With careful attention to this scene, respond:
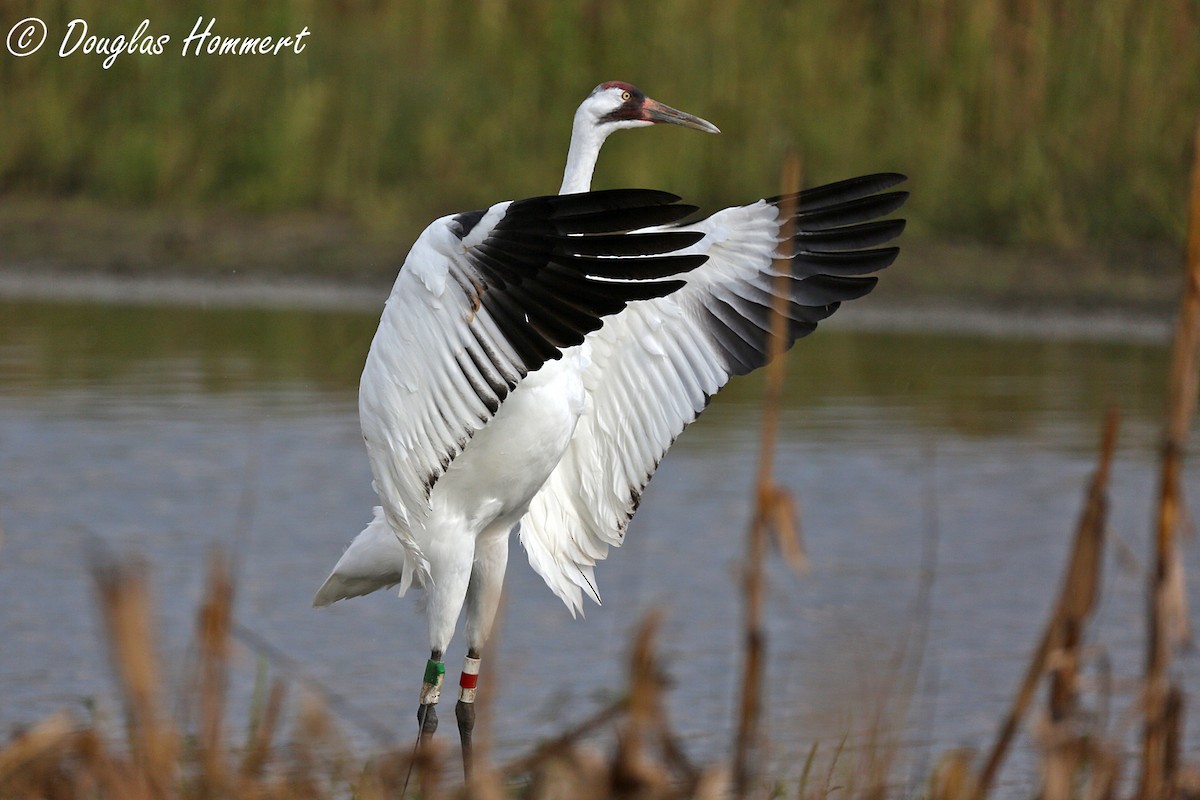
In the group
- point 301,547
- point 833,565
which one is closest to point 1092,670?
point 833,565

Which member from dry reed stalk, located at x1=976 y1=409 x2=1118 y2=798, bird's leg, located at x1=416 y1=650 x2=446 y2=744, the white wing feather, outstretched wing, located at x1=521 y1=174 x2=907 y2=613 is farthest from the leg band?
dry reed stalk, located at x1=976 y1=409 x2=1118 y2=798

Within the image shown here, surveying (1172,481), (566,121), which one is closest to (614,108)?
(1172,481)

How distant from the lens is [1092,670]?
229 inches

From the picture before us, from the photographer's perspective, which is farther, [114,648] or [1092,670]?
[1092,670]

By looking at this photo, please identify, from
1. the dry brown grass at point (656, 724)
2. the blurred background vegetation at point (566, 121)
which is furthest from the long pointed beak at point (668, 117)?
the blurred background vegetation at point (566, 121)

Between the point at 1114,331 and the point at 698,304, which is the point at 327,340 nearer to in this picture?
the point at 1114,331

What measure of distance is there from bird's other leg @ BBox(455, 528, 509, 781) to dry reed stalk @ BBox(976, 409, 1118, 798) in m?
2.68

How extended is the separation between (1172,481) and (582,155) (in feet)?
9.09

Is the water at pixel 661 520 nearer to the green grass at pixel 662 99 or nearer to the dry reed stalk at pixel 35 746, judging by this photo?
the dry reed stalk at pixel 35 746

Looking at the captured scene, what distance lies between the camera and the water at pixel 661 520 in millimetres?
5312

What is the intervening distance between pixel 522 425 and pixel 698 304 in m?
0.69

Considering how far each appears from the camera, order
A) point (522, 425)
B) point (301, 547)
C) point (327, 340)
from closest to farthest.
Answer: point (522, 425), point (301, 547), point (327, 340)

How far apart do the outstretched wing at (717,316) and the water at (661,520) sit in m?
0.64

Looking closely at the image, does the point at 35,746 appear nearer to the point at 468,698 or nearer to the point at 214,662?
the point at 214,662
